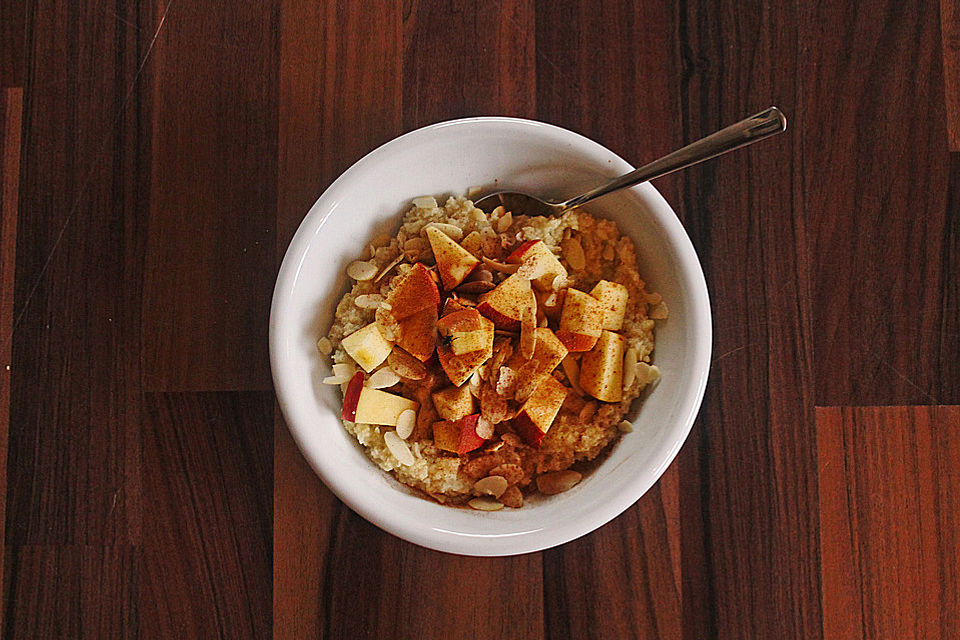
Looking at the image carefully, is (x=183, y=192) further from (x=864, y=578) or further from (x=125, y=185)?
(x=864, y=578)

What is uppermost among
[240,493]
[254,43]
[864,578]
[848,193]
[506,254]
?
[254,43]

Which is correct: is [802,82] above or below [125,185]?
above

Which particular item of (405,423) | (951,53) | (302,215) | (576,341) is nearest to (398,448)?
(405,423)

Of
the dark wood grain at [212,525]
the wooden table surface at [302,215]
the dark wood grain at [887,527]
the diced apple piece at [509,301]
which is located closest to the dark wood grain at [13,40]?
the wooden table surface at [302,215]

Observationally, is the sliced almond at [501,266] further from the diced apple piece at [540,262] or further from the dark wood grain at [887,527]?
the dark wood grain at [887,527]

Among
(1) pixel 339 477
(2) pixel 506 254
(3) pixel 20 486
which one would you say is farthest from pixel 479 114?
(3) pixel 20 486
